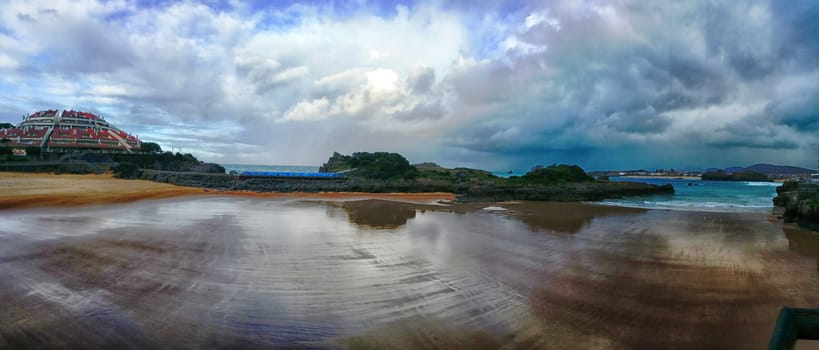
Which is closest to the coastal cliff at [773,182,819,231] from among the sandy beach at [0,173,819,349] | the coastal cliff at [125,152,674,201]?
the sandy beach at [0,173,819,349]

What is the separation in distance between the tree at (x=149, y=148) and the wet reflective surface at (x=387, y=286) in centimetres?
5531

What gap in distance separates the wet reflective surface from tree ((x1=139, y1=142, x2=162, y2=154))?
55.3 metres

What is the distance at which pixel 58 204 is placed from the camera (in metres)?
17.8

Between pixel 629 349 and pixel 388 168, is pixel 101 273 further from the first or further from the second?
pixel 388 168

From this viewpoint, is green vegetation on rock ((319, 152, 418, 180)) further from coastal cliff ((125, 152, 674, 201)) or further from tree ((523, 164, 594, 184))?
tree ((523, 164, 594, 184))

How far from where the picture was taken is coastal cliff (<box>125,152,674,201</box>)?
28.6 metres

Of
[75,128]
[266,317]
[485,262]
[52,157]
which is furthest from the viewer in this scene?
[75,128]

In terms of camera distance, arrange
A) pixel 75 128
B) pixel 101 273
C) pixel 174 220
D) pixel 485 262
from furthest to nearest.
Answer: pixel 75 128 < pixel 174 220 < pixel 485 262 < pixel 101 273

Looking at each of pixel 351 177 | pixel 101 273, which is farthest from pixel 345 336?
pixel 351 177

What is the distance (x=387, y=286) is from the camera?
676cm

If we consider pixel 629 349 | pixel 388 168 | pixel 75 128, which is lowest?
pixel 629 349

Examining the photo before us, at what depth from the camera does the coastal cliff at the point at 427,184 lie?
93.8 feet

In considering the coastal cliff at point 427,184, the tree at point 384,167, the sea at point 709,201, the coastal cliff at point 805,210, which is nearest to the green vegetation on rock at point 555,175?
the coastal cliff at point 427,184

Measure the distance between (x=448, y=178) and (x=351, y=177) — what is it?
405 inches
